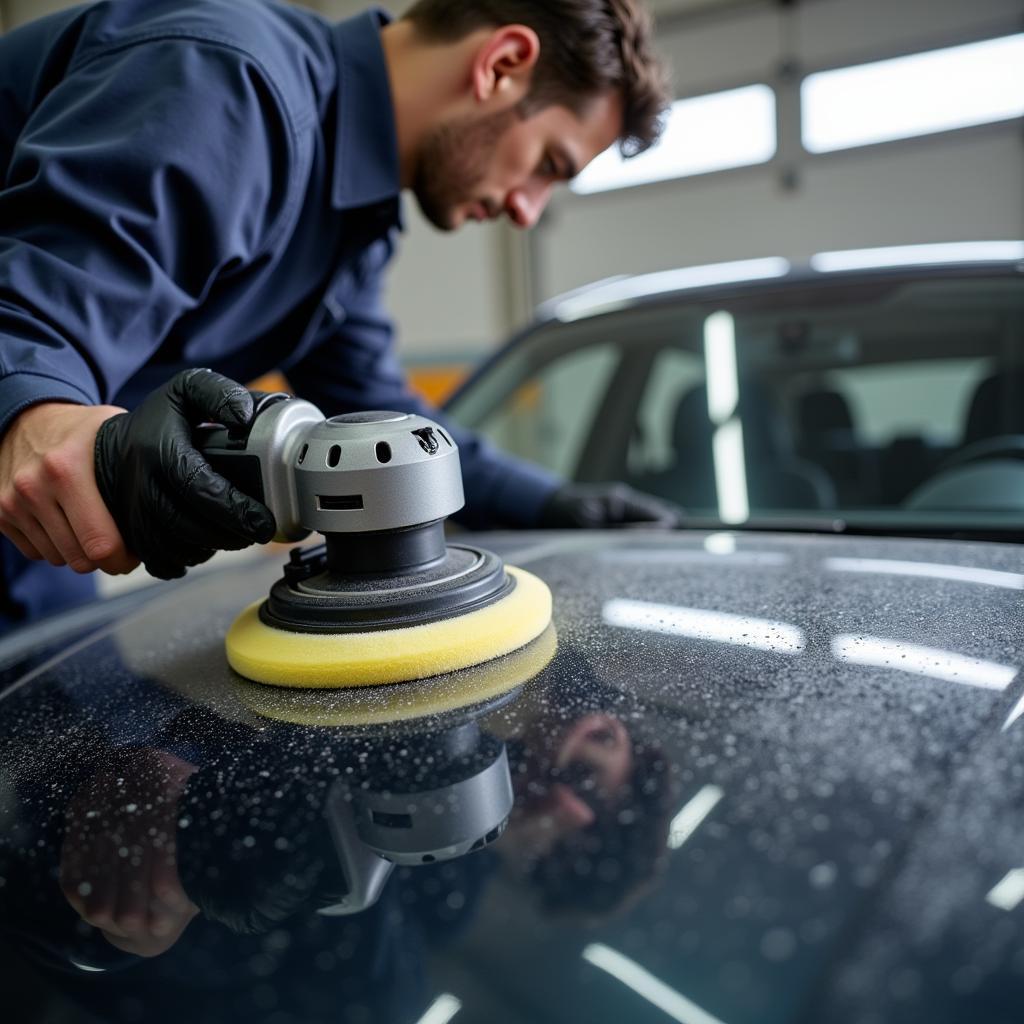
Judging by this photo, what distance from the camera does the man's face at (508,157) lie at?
1435 mm

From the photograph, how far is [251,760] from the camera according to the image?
603 mm

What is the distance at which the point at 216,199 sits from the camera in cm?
104

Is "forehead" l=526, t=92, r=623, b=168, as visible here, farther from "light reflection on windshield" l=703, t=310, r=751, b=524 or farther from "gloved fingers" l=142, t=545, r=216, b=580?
"gloved fingers" l=142, t=545, r=216, b=580

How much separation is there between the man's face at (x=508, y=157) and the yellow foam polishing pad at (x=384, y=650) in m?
0.95

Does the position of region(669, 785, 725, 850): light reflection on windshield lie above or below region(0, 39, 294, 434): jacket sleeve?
below

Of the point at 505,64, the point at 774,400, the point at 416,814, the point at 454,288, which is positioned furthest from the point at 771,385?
the point at 454,288

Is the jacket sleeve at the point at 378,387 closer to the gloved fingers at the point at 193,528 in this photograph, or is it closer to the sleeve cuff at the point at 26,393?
the sleeve cuff at the point at 26,393

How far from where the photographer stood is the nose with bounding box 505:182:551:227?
1.54 m

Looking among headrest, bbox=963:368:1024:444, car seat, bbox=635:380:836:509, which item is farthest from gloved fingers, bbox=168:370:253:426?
headrest, bbox=963:368:1024:444

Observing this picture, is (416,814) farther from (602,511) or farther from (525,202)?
(525,202)

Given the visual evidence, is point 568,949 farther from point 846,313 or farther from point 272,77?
point 846,313

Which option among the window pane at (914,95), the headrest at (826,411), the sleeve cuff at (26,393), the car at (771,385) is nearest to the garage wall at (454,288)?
the window pane at (914,95)

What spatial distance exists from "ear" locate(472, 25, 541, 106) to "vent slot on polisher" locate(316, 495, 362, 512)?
0.91 m

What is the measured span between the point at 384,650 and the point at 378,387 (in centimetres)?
128
